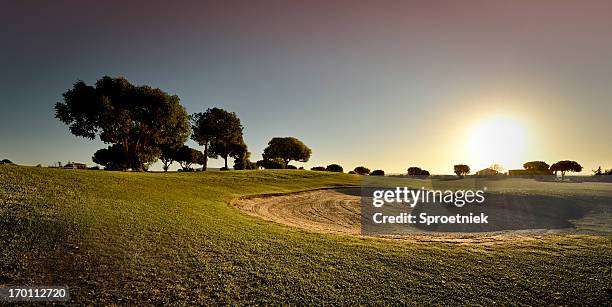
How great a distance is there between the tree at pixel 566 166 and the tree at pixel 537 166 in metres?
3.24

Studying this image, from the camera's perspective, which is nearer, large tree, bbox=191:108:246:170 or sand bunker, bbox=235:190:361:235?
sand bunker, bbox=235:190:361:235

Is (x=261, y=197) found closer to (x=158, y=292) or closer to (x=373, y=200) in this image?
(x=373, y=200)

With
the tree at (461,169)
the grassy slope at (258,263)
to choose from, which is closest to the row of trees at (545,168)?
the tree at (461,169)

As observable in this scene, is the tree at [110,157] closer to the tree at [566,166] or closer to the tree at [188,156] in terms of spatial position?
the tree at [188,156]

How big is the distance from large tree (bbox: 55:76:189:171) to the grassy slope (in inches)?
1269

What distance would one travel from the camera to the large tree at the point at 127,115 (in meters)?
40.1

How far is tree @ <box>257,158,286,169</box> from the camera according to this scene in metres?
80.6

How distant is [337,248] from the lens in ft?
33.6

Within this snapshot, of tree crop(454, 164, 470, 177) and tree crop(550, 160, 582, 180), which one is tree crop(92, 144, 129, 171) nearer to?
tree crop(454, 164, 470, 177)

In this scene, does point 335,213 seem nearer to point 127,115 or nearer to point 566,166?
point 127,115

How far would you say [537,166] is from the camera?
101 metres

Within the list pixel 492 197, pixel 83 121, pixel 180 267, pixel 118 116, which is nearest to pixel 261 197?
pixel 180 267

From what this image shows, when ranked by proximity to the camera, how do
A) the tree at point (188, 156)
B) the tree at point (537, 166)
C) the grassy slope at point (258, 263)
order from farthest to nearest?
the tree at point (537, 166), the tree at point (188, 156), the grassy slope at point (258, 263)

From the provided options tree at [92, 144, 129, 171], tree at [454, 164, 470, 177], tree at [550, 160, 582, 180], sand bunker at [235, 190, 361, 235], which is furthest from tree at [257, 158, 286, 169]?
tree at [550, 160, 582, 180]
